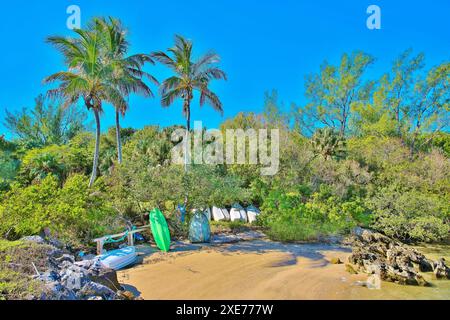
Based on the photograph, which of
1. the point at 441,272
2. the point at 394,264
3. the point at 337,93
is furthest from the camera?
the point at 337,93

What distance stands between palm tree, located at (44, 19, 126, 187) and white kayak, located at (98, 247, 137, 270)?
16.9 ft

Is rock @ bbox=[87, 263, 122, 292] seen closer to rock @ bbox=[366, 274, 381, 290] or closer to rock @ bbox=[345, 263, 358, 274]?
rock @ bbox=[366, 274, 381, 290]

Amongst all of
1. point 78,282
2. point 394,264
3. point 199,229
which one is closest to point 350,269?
point 394,264

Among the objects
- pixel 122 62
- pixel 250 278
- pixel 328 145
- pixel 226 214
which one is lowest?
pixel 250 278

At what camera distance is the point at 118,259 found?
795 centimetres

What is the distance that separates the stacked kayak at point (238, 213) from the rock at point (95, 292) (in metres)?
9.57

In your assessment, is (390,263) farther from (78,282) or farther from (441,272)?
(78,282)

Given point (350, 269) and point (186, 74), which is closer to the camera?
point (350, 269)

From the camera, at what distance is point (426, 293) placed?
280 inches

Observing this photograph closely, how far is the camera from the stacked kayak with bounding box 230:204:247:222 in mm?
14875

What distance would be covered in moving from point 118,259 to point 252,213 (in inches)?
324

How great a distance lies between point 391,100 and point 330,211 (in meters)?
16.1

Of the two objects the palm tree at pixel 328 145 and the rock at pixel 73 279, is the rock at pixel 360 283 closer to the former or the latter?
the rock at pixel 73 279

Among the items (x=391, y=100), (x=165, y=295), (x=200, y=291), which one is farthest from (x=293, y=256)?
(x=391, y=100)
